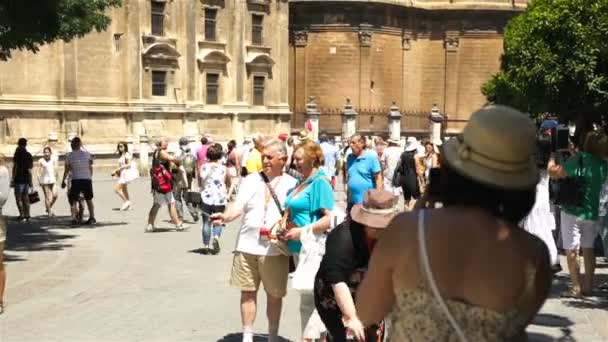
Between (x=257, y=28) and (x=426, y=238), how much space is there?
1460 inches

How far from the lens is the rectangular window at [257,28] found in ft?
129

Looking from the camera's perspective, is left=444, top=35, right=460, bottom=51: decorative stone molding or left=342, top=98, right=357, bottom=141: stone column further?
left=444, top=35, right=460, bottom=51: decorative stone molding

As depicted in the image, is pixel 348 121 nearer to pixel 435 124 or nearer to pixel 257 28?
pixel 435 124

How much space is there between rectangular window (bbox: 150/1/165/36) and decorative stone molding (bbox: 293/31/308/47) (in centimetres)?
1399

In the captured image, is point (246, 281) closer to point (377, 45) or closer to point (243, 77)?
point (243, 77)

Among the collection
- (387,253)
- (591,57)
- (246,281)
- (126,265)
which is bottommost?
(126,265)

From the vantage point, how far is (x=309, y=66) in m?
47.7

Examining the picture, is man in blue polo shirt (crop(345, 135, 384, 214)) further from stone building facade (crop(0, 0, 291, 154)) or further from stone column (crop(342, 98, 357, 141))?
stone column (crop(342, 98, 357, 141))

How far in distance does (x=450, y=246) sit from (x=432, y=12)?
49.6 meters

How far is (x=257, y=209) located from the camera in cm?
752

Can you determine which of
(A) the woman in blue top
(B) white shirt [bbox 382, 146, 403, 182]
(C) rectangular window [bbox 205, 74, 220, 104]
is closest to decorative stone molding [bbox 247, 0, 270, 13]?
(C) rectangular window [bbox 205, 74, 220, 104]

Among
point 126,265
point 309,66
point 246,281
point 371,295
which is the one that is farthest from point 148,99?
point 371,295

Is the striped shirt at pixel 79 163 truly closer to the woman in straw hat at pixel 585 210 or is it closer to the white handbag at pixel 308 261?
the woman in straw hat at pixel 585 210

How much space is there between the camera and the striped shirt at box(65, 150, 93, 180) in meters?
17.3
